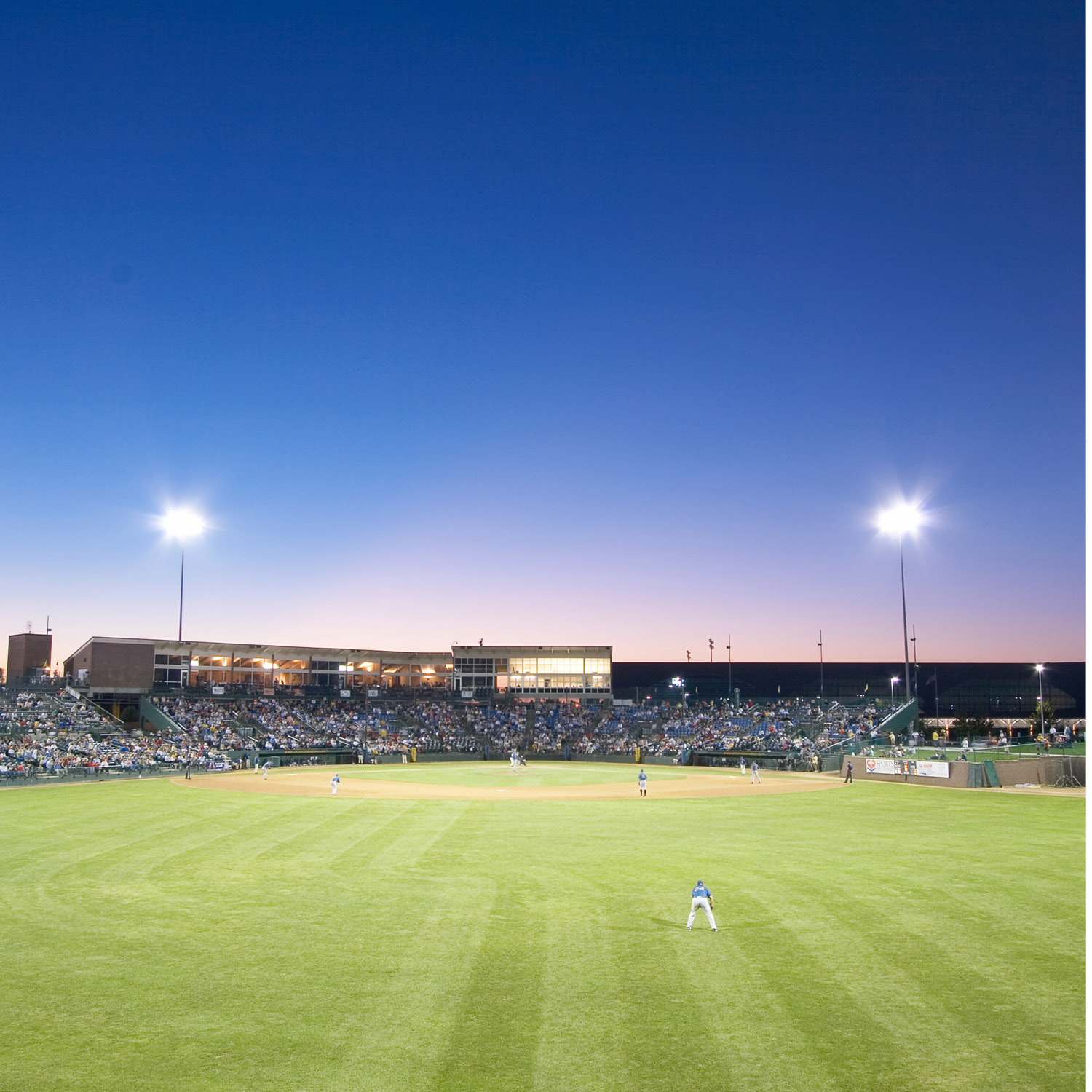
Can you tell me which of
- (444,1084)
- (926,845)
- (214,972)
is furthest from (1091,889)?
(926,845)

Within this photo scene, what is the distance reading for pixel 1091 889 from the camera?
7.90 feet

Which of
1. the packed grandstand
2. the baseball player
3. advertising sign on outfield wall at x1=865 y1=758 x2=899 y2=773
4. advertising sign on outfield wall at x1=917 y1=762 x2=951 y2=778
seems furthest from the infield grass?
the baseball player

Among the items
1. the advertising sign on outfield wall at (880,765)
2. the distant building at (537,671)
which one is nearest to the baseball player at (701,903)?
the advertising sign on outfield wall at (880,765)

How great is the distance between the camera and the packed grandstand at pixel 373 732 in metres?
53.9

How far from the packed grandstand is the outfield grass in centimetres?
3113

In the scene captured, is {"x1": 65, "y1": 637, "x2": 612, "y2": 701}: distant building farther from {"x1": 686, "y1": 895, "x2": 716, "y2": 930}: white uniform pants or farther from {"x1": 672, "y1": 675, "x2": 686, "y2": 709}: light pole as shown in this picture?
{"x1": 686, "y1": 895, "x2": 716, "y2": 930}: white uniform pants

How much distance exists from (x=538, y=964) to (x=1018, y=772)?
3882cm

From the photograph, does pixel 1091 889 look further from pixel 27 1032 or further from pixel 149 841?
pixel 149 841

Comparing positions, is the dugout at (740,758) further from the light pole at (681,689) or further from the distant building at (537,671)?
the distant building at (537,671)

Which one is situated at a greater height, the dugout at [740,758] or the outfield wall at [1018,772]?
the outfield wall at [1018,772]

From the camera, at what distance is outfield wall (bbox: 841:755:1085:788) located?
4284cm

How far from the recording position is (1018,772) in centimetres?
4366

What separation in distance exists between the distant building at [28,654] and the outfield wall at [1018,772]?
243ft

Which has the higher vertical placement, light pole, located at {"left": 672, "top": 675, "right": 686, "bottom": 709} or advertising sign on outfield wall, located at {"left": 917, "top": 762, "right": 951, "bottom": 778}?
light pole, located at {"left": 672, "top": 675, "right": 686, "bottom": 709}
